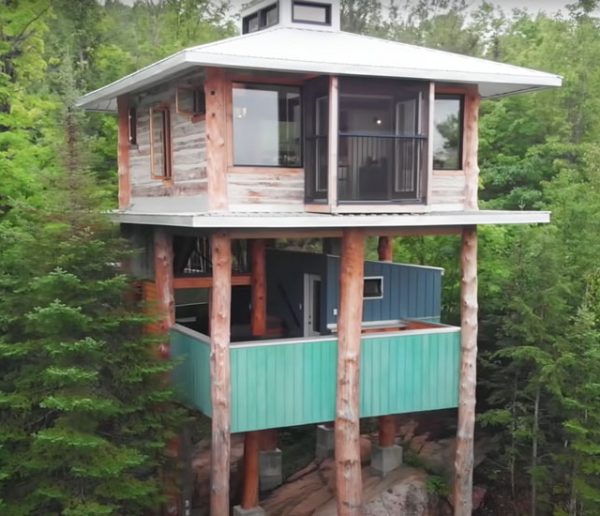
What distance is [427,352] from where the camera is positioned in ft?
37.5

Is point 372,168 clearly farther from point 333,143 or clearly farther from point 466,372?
point 466,372

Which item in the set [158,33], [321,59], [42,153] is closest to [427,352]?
[321,59]

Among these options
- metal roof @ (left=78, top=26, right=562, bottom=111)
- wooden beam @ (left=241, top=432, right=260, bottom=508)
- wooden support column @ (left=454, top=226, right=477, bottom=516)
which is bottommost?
wooden beam @ (left=241, top=432, right=260, bottom=508)

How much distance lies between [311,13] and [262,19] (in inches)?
40.3

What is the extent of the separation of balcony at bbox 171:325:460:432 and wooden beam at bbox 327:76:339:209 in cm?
227

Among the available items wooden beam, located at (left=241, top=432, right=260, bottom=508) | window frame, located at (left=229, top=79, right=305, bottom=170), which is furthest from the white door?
window frame, located at (left=229, top=79, right=305, bottom=170)

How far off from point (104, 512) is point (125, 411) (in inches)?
54.7

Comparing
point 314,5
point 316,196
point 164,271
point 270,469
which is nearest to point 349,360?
point 316,196

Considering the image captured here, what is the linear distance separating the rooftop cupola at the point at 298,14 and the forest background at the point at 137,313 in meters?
3.71

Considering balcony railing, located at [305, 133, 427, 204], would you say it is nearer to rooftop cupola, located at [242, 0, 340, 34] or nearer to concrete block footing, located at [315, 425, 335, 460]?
rooftop cupola, located at [242, 0, 340, 34]

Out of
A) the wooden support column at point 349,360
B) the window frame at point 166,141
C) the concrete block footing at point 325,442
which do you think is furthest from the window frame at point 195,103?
the concrete block footing at point 325,442

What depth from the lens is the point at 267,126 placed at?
10344 millimetres

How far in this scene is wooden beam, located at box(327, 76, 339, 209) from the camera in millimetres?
9844

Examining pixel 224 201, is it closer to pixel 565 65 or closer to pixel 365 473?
pixel 365 473
